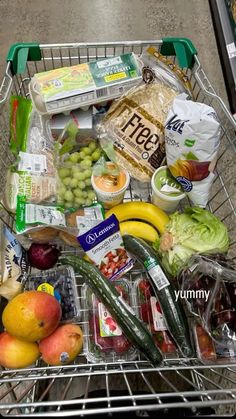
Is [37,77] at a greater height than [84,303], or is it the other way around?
[37,77]

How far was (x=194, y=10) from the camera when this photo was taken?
207 centimetres

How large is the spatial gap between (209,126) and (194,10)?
1403 millimetres

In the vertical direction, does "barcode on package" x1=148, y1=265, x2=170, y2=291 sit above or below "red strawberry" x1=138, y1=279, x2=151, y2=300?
above

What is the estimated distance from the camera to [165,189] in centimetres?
113

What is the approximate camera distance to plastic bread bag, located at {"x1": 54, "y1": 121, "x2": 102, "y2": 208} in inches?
45.1

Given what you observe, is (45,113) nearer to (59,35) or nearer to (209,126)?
(209,126)

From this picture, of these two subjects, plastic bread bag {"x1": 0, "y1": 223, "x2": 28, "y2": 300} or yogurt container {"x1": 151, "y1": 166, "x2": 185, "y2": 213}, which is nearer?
plastic bread bag {"x1": 0, "y1": 223, "x2": 28, "y2": 300}

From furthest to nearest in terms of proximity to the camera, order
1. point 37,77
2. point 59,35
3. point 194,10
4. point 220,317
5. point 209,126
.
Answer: point 194,10 → point 59,35 → point 37,77 → point 209,126 → point 220,317

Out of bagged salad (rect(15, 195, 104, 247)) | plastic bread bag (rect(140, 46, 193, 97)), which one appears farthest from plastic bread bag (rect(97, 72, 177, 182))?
bagged salad (rect(15, 195, 104, 247))

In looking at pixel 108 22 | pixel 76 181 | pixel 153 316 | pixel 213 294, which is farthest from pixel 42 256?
→ pixel 108 22

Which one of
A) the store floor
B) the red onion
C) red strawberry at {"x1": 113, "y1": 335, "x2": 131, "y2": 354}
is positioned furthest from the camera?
the store floor

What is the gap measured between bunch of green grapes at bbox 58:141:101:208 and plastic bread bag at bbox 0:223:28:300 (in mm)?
185

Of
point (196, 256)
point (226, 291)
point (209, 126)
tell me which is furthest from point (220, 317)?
point (209, 126)

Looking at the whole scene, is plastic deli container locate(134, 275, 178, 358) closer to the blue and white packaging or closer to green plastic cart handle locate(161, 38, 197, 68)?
the blue and white packaging
